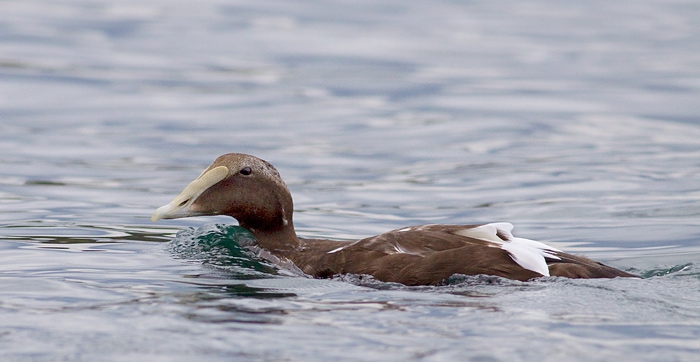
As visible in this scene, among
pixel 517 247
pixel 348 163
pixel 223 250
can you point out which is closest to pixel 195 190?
pixel 223 250

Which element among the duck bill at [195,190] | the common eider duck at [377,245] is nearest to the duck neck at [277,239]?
the common eider duck at [377,245]

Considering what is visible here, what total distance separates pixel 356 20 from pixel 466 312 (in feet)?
64.7

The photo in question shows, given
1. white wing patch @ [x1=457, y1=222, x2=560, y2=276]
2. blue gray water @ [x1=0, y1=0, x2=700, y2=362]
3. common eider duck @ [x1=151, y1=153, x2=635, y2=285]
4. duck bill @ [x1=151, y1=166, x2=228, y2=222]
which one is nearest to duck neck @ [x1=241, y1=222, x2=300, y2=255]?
common eider duck @ [x1=151, y1=153, x2=635, y2=285]

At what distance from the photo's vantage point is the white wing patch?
718 cm

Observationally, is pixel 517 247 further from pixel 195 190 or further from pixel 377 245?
pixel 195 190

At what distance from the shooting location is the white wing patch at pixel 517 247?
23.6 ft

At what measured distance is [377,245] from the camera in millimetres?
7586

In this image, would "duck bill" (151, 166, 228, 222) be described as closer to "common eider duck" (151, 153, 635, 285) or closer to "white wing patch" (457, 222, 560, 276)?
"common eider duck" (151, 153, 635, 285)

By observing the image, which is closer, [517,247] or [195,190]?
[517,247]

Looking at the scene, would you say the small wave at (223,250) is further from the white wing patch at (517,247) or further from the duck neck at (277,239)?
the white wing patch at (517,247)

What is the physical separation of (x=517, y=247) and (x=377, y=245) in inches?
35.6

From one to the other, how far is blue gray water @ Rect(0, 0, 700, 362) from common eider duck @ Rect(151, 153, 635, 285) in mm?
121

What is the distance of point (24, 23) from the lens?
23938 millimetres

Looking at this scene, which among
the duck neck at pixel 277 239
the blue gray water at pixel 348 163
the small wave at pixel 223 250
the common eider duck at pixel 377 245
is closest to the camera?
Answer: the blue gray water at pixel 348 163
